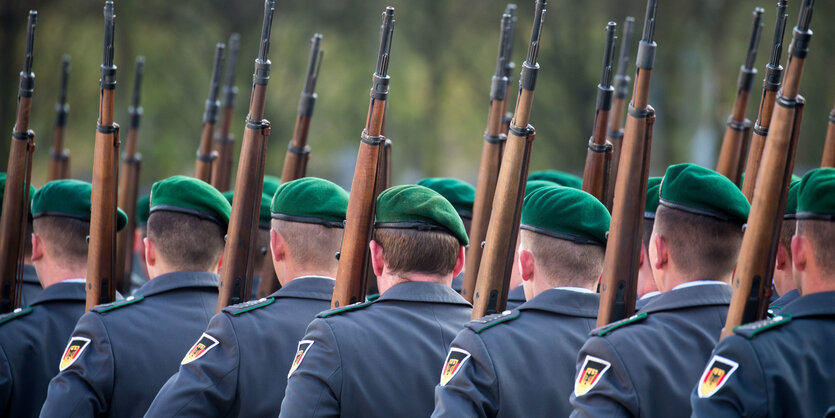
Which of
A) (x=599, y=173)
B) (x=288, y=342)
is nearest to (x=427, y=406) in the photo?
(x=288, y=342)

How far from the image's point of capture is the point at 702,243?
3186mm

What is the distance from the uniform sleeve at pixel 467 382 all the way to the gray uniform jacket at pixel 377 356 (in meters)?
0.22

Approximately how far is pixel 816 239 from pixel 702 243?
42cm

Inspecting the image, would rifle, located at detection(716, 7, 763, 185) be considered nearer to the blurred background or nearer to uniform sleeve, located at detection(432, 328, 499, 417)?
uniform sleeve, located at detection(432, 328, 499, 417)

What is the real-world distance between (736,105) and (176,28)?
35.0ft

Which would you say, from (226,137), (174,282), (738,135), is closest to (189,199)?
(174,282)

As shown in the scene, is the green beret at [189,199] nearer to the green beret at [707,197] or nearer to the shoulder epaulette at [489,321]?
the shoulder epaulette at [489,321]

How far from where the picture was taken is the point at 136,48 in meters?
14.6

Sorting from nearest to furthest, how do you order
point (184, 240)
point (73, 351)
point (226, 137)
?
point (73, 351)
point (184, 240)
point (226, 137)

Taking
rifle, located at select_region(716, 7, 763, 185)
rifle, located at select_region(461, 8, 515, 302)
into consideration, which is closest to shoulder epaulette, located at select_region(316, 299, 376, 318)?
rifle, located at select_region(461, 8, 515, 302)

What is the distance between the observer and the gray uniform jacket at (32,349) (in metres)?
4.13

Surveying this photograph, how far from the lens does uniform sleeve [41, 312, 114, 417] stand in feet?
12.1

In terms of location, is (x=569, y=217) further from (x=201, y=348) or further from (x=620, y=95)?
(x=620, y=95)

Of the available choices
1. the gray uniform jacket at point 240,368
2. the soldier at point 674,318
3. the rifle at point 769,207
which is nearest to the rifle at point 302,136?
the gray uniform jacket at point 240,368
